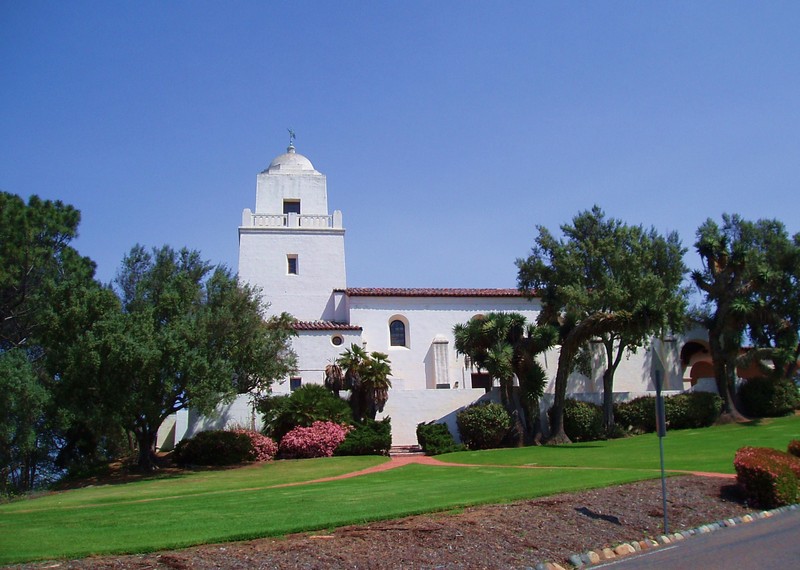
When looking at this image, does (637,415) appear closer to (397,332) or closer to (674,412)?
(674,412)

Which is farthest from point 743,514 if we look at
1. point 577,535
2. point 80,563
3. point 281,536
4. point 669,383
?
point 669,383

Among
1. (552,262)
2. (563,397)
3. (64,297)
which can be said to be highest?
(552,262)

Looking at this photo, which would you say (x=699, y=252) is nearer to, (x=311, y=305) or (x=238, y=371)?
(x=311, y=305)

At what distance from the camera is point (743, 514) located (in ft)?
47.1

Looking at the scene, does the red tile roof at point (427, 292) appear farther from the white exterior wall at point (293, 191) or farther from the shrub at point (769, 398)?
the shrub at point (769, 398)

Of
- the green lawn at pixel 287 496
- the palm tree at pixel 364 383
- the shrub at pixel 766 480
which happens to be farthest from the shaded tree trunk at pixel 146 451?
the shrub at pixel 766 480

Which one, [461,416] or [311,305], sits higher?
[311,305]

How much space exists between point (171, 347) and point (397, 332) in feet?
65.2

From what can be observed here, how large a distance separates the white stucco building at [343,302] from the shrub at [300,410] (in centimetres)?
658

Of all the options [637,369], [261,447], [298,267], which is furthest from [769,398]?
[298,267]

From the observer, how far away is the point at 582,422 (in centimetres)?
3434

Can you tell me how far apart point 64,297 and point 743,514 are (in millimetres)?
22943

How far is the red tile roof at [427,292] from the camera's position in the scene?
4234cm

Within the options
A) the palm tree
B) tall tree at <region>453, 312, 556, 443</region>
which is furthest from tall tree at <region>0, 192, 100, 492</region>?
tall tree at <region>453, 312, 556, 443</region>
